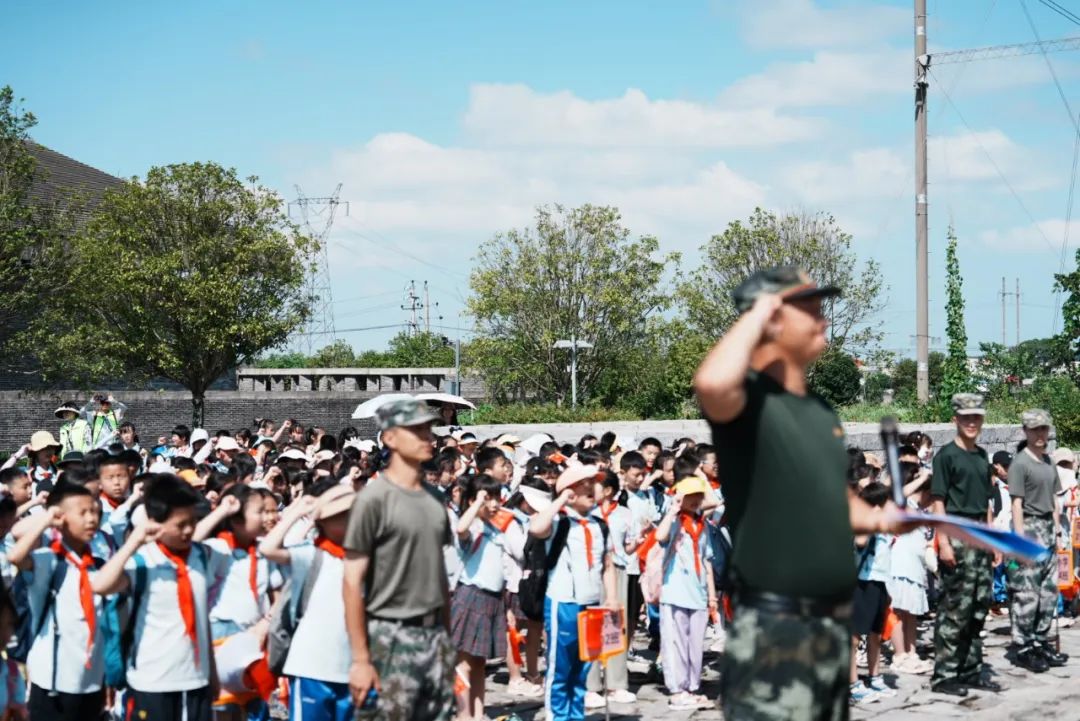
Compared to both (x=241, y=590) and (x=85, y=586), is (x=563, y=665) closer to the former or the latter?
(x=241, y=590)

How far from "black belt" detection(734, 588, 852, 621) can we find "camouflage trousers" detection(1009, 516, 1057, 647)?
21.8 feet

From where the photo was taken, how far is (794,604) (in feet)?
11.2

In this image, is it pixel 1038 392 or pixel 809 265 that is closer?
pixel 1038 392

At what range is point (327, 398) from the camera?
3669 centimetres

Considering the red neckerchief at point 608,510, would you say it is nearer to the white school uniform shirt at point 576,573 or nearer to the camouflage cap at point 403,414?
the white school uniform shirt at point 576,573

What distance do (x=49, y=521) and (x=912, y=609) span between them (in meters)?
6.57

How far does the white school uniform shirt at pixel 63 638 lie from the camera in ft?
18.3

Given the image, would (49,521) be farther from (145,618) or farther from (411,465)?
(411,465)

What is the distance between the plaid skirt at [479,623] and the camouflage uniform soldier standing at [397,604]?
276 cm

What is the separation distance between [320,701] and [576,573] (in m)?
2.49

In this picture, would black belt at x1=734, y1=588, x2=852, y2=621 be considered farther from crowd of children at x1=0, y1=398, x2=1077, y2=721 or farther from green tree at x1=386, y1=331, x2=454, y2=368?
green tree at x1=386, y1=331, x2=454, y2=368

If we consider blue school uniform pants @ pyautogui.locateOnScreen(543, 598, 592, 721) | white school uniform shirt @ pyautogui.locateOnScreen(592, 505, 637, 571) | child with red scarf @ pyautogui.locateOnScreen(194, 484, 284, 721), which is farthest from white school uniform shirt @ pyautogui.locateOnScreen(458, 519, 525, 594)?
child with red scarf @ pyautogui.locateOnScreen(194, 484, 284, 721)

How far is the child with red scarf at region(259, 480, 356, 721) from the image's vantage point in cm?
523

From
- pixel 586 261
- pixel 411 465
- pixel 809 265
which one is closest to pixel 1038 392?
pixel 586 261
